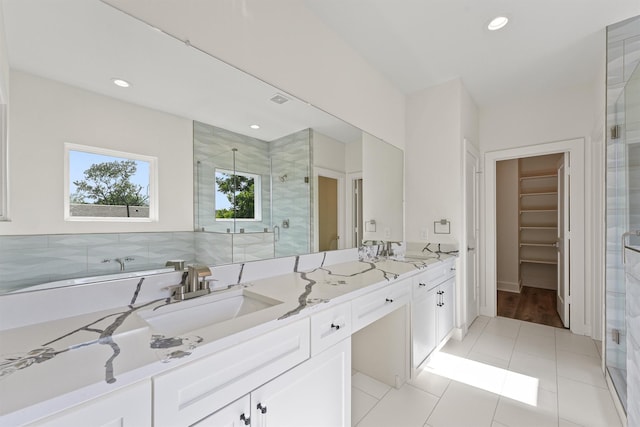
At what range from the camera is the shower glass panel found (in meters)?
1.76

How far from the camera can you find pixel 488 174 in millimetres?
3299

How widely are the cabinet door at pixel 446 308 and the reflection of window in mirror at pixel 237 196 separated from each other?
1715mm

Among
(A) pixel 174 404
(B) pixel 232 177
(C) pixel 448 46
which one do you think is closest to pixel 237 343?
(A) pixel 174 404

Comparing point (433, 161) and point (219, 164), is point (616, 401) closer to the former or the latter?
point (433, 161)

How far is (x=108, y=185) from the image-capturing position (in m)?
1.01

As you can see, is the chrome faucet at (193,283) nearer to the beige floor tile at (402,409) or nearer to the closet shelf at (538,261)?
the beige floor tile at (402,409)

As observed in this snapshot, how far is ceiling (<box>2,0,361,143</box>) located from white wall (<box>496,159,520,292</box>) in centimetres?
414

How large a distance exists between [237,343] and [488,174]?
348cm

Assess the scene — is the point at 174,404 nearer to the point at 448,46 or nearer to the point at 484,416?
the point at 484,416

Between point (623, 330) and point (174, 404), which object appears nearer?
point (174, 404)

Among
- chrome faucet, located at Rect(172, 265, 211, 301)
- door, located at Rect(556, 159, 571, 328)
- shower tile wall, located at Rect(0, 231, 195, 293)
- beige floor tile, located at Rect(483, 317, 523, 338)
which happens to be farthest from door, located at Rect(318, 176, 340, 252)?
door, located at Rect(556, 159, 571, 328)

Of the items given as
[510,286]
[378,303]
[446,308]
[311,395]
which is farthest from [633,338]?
[510,286]

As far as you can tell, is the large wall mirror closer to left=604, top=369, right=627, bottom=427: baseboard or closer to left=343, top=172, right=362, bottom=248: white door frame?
left=343, top=172, right=362, bottom=248: white door frame

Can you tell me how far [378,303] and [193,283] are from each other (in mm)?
966
